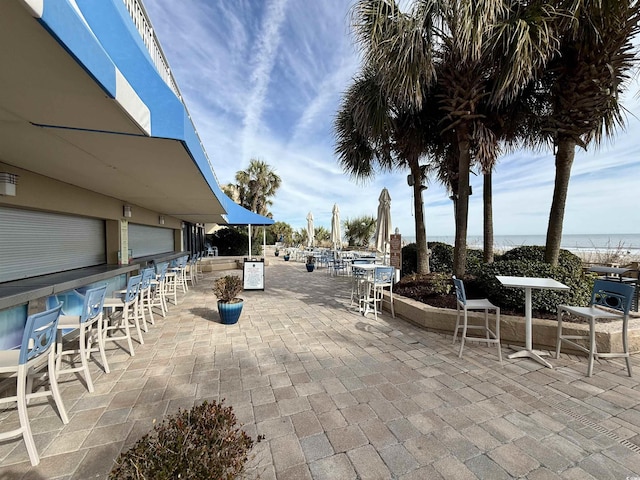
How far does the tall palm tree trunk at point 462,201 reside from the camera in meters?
4.94

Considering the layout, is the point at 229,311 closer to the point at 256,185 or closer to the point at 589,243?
the point at 256,185

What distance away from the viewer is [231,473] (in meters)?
0.91

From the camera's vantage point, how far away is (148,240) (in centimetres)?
869

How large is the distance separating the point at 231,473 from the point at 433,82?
628cm

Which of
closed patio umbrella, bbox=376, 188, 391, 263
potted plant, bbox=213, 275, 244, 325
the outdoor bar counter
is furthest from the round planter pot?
closed patio umbrella, bbox=376, 188, 391, 263

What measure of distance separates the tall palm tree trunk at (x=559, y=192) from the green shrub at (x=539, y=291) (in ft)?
1.08

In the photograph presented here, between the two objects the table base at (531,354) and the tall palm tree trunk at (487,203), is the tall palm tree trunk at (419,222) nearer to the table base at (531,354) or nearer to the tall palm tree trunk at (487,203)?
the tall palm tree trunk at (487,203)

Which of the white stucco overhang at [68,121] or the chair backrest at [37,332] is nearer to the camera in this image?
the white stucco overhang at [68,121]

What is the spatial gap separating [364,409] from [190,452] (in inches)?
67.4

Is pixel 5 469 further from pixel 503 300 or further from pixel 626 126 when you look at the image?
pixel 626 126

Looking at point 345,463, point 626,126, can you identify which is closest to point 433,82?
point 626,126

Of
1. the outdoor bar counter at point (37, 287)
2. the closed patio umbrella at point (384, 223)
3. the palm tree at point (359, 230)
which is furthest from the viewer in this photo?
the palm tree at point (359, 230)

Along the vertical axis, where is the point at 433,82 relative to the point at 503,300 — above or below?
above

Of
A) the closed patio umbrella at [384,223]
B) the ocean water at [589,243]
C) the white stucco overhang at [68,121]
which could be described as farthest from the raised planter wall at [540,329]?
the ocean water at [589,243]
